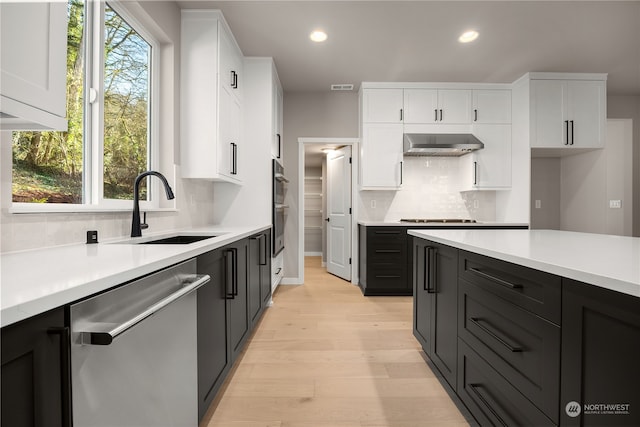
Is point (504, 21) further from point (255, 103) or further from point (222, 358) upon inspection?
point (222, 358)

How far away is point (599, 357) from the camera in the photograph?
785 millimetres

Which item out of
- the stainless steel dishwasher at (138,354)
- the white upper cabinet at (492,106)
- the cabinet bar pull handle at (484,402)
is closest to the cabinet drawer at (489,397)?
the cabinet bar pull handle at (484,402)

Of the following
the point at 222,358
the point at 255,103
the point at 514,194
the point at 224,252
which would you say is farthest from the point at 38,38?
the point at 514,194

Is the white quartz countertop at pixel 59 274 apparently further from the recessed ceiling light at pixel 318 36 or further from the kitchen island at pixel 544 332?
the recessed ceiling light at pixel 318 36

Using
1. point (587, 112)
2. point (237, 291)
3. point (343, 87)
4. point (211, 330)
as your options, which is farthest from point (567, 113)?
point (211, 330)

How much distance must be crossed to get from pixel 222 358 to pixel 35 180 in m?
1.24

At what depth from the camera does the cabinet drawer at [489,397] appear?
1.04m

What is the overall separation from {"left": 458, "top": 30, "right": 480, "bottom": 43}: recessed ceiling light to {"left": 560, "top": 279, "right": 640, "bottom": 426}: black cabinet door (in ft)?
9.90

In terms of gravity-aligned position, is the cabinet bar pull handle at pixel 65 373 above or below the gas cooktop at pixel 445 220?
below

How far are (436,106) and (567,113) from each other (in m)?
1.60

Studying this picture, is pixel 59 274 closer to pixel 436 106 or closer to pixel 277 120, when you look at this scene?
pixel 277 120

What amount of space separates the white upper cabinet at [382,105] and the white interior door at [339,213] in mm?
660

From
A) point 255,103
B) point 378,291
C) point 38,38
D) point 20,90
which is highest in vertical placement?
point 255,103

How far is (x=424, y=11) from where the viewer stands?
2691mm
